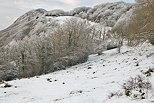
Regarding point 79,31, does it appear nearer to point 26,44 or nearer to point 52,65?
point 52,65

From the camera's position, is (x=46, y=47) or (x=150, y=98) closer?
(x=150, y=98)

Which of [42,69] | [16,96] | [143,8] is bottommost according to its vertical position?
[42,69]

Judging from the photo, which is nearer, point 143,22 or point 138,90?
point 138,90

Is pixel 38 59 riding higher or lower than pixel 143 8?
lower

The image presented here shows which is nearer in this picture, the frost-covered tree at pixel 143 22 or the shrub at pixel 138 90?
the shrub at pixel 138 90

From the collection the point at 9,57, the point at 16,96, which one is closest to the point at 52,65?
the point at 9,57

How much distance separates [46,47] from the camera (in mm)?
50438

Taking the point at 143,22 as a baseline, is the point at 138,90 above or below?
below

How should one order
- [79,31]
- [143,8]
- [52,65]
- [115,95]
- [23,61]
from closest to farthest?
1. [115,95]
2. [143,8]
3. [52,65]
4. [79,31]
5. [23,61]

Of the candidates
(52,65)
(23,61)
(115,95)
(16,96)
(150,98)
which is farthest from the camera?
(23,61)

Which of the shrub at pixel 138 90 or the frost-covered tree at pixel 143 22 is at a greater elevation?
the frost-covered tree at pixel 143 22

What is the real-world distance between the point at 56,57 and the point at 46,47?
10.2ft

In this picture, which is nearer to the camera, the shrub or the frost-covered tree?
the shrub

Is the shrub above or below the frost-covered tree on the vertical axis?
below
